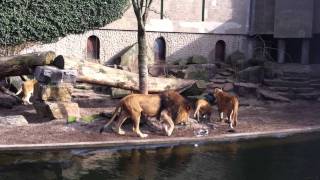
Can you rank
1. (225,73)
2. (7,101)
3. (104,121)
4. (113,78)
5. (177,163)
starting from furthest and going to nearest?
A: (225,73)
(7,101)
(113,78)
(104,121)
(177,163)

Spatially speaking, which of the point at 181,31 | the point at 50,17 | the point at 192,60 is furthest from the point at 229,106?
the point at 50,17

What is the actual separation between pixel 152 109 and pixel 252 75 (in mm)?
9463

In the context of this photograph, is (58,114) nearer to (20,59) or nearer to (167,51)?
(20,59)

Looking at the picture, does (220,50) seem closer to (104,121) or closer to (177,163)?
(104,121)

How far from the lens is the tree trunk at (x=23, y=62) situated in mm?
14289

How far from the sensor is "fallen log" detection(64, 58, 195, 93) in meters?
14.3

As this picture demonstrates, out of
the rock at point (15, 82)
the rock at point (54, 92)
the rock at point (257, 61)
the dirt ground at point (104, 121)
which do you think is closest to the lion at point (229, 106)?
the dirt ground at point (104, 121)

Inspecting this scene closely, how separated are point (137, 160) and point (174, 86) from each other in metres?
5.91

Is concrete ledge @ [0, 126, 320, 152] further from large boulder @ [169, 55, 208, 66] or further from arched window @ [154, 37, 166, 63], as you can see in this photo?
arched window @ [154, 37, 166, 63]

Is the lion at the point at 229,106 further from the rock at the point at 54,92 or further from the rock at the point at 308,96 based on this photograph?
the rock at the point at 308,96

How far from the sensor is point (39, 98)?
45.5ft

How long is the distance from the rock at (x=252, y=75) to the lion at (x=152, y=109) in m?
8.57

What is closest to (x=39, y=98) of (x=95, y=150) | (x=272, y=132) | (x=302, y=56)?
(x=95, y=150)

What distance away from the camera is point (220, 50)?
2555 centimetres
